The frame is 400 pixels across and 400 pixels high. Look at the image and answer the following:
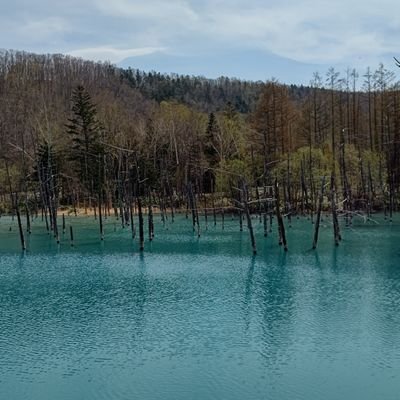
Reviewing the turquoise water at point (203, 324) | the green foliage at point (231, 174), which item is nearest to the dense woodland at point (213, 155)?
the green foliage at point (231, 174)

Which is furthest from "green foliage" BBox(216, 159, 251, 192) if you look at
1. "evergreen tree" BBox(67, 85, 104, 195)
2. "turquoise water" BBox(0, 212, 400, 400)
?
"turquoise water" BBox(0, 212, 400, 400)

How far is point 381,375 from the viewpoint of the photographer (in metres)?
14.0

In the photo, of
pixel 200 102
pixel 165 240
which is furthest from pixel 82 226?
pixel 200 102

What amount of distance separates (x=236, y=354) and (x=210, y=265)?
14053mm

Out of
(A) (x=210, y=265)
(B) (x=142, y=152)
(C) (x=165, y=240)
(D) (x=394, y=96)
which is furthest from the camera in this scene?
(B) (x=142, y=152)

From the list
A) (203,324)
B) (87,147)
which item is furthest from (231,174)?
(203,324)

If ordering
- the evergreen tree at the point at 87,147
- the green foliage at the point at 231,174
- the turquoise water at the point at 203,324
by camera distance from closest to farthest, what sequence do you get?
the turquoise water at the point at 203,324 → the green foliage at the point at 231,174 → the evergreen tree at the point at 87,147

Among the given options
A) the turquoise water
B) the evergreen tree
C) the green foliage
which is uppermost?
the evergreen tree

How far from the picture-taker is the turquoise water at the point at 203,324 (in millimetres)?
13750

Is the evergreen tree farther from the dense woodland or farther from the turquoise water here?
the turquoise water

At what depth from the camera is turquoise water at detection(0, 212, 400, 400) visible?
13.8 meters

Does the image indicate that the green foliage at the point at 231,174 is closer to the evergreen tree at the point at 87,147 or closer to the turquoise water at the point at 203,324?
the evergreen tree at the point at 87,147

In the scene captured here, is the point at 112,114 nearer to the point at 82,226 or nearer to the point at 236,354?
the point at 82,226

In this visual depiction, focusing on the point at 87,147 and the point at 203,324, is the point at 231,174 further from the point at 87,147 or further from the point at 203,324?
the point at 203,324
